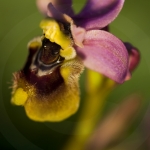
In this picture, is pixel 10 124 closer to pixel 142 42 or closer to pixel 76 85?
pixel 142 42

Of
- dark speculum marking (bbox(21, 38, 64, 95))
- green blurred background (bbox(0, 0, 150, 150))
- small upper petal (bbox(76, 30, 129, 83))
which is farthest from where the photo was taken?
green blurred background (bbox(0, 0, 150, 150))

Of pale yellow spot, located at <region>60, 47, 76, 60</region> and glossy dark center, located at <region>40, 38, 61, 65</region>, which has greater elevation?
pale yellow spot, located at <region>60, 47, 76, 60</region>

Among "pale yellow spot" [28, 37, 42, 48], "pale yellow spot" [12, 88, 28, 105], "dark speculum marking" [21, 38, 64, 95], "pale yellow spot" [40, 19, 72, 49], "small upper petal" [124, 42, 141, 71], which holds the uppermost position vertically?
"small upper petal" [124, 42, 141, 71]

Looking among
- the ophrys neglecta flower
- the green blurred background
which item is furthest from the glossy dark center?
the green blurred background

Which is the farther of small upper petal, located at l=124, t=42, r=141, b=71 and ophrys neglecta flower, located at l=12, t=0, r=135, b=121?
small upper petal, located at l=124, t=42, r=141, b=71

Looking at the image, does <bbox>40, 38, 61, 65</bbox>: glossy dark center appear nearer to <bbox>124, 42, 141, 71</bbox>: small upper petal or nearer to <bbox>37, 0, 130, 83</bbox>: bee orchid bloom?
<bbox>37, 0, 130, 83</bbox>: bee orchid bloom

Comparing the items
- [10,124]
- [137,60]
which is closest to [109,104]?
[10,124]

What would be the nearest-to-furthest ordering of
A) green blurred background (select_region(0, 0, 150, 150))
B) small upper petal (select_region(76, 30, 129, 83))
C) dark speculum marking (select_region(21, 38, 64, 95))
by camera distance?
small upper petal (select_region(76, 30, 129, 83)) → dark speculum marking (select_region(21, 38, 64, 95)) → green blurred background (select_region(0, 0, 150, 150))

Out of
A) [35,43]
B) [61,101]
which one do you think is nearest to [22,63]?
[35,43]
